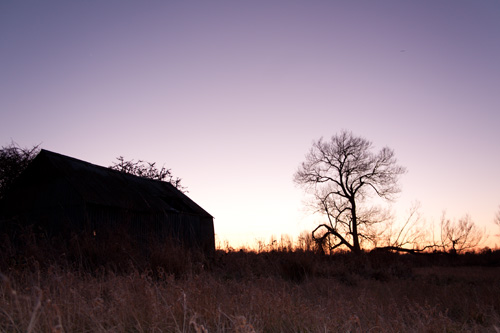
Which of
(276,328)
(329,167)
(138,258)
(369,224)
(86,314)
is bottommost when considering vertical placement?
(276,328)

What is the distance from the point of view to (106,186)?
60.5 feet

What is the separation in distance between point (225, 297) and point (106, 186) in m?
16.0

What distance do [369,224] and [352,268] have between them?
11882 millimetres

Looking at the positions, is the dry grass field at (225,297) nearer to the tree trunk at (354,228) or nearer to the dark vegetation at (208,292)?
the dark vegetation at (208,292)

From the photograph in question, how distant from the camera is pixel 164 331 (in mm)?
2828

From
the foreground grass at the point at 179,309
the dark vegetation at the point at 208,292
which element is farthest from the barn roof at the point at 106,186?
the foreground grass at the point at 179,309

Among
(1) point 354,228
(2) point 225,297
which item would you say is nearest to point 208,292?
(2) point 225,297

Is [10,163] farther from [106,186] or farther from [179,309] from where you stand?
[179,309]

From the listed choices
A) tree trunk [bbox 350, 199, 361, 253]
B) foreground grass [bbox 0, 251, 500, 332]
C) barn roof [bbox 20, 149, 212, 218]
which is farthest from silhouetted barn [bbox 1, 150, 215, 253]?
tree trunk [bbox 350, 199, 361, 253]

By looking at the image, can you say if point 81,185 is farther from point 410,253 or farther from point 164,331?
point 410,253

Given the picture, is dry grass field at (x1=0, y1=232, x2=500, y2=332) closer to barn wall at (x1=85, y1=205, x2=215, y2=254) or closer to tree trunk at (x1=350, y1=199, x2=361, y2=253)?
barn wall at (x1=85, y1=205, x2=215, y2=254)

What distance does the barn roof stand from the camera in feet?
55.0

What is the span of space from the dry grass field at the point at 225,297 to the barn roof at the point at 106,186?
7.66 meters

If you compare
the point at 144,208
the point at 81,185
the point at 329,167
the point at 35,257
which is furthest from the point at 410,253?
the point at 35,257
